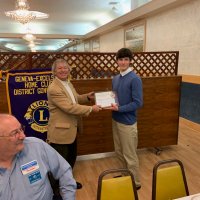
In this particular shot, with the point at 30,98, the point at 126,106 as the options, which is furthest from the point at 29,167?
the point at 30,98

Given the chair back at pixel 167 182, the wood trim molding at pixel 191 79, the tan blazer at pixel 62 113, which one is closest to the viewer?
the chair back at pixel 167 182

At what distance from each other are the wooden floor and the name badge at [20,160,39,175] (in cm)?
137

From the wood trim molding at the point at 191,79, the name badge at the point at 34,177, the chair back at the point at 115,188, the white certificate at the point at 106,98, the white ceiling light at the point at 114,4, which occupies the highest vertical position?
the white ceiling light at the point at 114,4

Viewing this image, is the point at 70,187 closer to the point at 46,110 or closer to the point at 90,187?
the point at 90,187

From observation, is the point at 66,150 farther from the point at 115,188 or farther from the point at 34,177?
the point at 34,177

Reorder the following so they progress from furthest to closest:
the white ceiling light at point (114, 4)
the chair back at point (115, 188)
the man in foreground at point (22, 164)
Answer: the white ceiling light at point (114, 4) → the chair back at point (115, 188) → the man in foreground at point (22, 164)

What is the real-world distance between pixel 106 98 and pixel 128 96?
25 cm

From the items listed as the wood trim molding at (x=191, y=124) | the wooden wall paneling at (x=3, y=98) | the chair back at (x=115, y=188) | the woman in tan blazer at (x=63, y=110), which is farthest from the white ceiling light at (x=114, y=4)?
the chair back at (x=115, y=188)

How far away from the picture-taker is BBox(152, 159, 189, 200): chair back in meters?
1.58

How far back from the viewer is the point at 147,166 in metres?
3.12

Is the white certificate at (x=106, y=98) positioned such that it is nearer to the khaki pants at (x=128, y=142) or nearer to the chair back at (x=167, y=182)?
the khaki pants at (x=128, y=142)

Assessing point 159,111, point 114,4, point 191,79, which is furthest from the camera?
point 114,4

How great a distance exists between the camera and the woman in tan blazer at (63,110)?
2.12 meters

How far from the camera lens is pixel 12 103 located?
9.02ft
